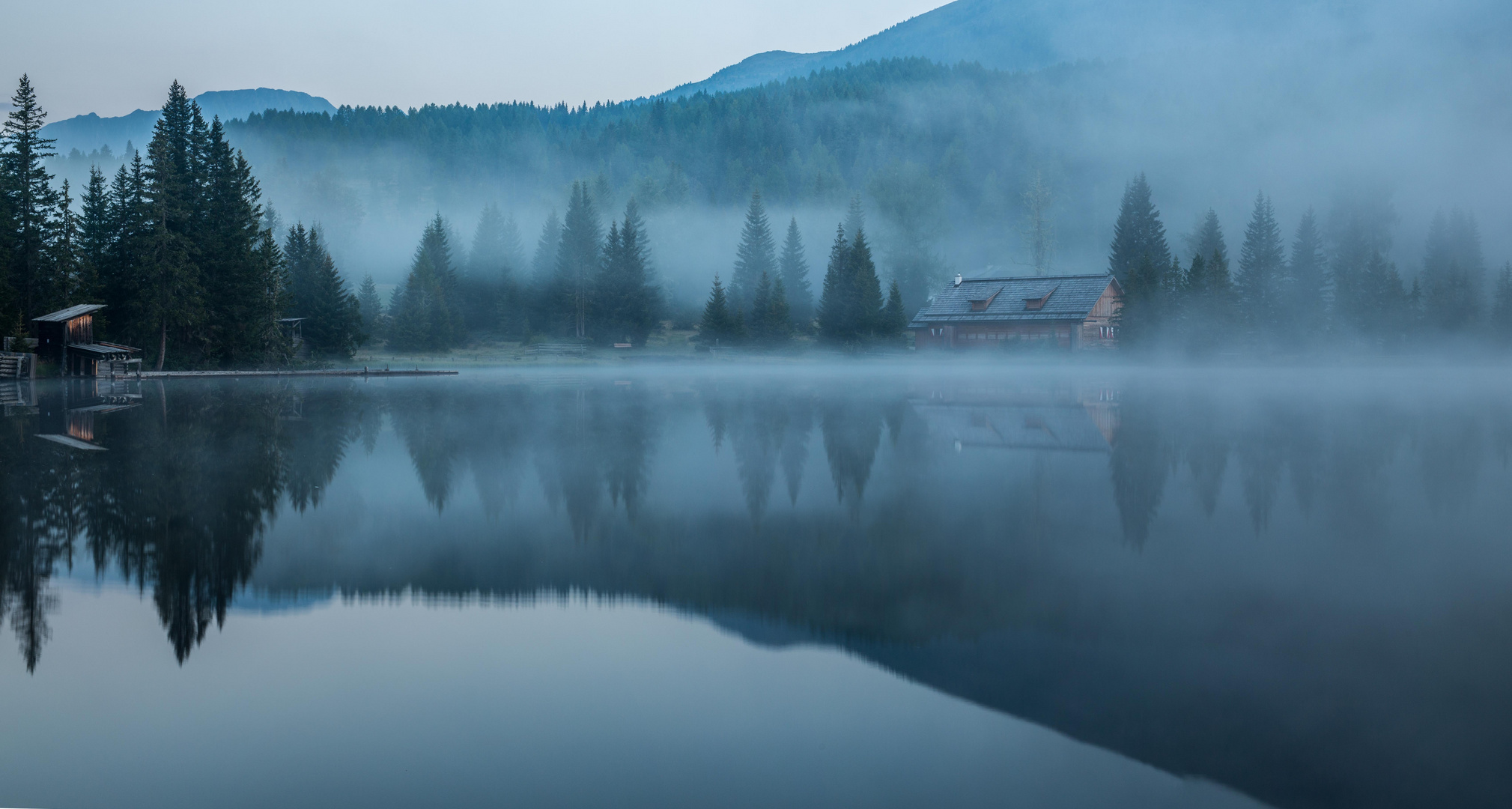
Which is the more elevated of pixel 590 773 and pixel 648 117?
pixel 648 117

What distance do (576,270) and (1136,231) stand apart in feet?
182

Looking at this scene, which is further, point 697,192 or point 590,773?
point 697,192

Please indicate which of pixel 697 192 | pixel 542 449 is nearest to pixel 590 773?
pixel 542 449

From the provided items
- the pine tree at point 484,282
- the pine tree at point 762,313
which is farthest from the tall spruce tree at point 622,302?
the pine tree at point 484,282

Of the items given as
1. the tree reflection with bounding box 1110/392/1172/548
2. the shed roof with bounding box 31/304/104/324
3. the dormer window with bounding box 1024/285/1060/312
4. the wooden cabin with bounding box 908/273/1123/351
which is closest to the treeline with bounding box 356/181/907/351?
the wooden cabin with bounding box 908/273/1123/351

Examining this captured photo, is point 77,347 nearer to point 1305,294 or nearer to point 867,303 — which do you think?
point 867,303

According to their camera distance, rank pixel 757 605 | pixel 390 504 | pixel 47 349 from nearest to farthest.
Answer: pixel 757 605 → pixel 390 504 → pixel 47 349

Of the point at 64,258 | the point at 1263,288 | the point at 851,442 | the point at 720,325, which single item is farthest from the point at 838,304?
the point at 851,442

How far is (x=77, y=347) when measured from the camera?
4681 centimetres

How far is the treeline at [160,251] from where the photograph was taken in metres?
50.4

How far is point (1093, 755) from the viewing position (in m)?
4.96

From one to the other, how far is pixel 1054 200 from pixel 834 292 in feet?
190

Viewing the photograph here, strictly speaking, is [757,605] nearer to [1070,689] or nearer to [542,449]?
[1070,689]

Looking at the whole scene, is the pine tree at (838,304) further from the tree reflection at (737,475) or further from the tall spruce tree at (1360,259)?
the tree reflection at (737,475)
